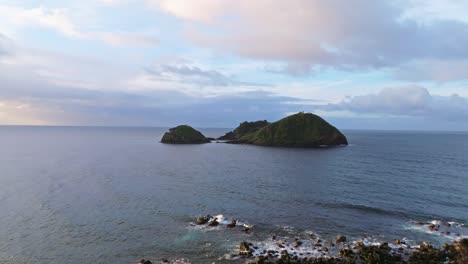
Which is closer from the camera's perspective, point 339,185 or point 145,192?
point 145,192

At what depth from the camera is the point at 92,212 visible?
193ft

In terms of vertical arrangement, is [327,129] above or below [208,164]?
above

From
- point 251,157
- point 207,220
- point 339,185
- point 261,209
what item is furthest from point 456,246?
point 251,157

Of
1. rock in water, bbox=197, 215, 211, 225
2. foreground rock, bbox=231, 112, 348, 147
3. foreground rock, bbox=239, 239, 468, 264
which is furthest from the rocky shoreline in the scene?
foreground rock, bbox=231, 112, 348, 147

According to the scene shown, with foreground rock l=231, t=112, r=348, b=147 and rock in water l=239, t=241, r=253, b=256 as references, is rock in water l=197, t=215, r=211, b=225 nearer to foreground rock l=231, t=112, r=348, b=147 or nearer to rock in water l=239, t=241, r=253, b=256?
rock in water l=239, t=241, r=253, b=256

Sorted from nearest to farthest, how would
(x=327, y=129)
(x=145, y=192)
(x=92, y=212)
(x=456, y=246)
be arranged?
(x=456, y=246) → (x=92, y=212) → (x=145, y=192) → (x=327, y=129)

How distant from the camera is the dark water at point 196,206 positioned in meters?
44.7

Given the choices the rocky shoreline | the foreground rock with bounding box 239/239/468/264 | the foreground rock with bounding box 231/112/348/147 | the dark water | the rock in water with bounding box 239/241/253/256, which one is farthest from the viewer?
the foreground rock with bounding box 231/112/348/147

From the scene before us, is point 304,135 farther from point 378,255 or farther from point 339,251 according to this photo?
point 378,255

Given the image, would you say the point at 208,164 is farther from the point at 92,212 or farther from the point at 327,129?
the point at 327,129

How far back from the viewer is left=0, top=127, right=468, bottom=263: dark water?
44.7 meters

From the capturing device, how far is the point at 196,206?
208 feet

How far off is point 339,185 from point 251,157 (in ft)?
197

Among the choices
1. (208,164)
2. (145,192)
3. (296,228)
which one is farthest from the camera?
(208,164)
